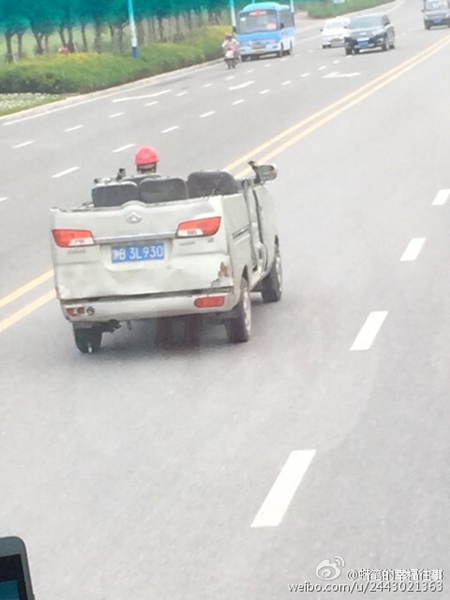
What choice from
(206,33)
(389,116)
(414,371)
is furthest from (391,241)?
(206,33)

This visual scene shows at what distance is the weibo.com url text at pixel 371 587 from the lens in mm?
6543

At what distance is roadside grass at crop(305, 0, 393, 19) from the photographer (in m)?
131

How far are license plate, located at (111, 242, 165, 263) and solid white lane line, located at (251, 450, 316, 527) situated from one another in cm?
342

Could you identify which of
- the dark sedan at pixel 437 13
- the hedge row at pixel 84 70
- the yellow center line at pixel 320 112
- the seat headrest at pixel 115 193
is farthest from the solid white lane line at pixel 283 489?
the dark sedan at pixel 437 13

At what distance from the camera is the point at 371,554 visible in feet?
23.1

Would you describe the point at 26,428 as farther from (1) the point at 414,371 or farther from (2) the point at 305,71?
(2) the point at 305,71

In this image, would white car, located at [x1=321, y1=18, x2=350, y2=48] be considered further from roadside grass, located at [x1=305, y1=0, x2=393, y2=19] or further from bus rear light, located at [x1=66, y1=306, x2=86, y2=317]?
bus rear light, located at [x1=66, y1=306, x2=86, y2=317]

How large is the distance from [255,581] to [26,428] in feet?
12.5

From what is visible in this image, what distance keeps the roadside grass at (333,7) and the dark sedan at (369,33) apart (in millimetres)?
63133

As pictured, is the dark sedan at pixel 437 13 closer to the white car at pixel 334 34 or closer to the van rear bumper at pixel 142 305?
the white car at pixel 334 34

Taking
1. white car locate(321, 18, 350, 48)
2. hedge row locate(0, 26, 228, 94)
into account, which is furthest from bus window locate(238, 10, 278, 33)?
white car locate(321, 18, 350, 48)

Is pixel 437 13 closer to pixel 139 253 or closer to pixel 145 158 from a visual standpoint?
pixel 145 158

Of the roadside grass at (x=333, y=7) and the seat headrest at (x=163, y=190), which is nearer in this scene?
the seat headrest at (x=163, y=190)

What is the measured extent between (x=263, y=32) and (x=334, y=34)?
6.15 metres
